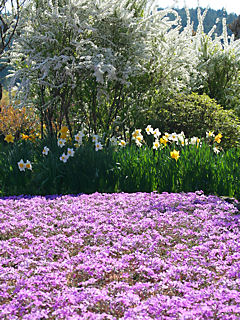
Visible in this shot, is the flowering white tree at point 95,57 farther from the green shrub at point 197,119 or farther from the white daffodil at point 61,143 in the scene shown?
the white daffodil at point 61,143

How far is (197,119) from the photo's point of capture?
827 centimetres

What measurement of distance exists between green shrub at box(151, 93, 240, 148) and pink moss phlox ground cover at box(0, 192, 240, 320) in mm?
3631

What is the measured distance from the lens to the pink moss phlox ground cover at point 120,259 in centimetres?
248

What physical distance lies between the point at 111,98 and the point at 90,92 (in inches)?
24.1

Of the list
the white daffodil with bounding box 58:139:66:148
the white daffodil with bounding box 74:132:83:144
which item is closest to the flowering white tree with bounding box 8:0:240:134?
the white daffodil with bounding box 74:132:83:144

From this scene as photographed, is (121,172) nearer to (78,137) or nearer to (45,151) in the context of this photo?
(78,137)

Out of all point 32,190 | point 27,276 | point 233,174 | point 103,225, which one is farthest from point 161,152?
point 27,276

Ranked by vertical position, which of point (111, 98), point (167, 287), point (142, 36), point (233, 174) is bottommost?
point (167, 287)

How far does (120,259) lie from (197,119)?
561 cm

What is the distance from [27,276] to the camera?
2949 mm

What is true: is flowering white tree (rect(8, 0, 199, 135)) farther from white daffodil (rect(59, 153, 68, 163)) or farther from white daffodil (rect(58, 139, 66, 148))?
white daffodil (rect(59, 153, 68, 163))

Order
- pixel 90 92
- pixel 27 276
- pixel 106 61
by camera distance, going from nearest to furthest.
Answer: pixel 27 276
pixel 106 61
pixel 90 92

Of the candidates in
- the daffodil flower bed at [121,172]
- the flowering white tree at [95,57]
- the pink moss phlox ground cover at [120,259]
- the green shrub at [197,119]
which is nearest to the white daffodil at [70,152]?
the daffodil flower bed at [121,172]

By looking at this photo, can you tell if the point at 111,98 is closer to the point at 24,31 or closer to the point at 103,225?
the point at 24,31
